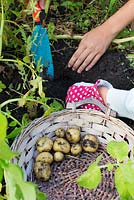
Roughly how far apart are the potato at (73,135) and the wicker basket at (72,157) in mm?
36

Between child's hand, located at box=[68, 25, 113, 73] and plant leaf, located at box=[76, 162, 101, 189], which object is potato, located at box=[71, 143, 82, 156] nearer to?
child's hand, located at box=[68, 25, 113, 73]

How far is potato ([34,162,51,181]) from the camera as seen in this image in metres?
1.63

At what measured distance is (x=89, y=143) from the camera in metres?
1.72

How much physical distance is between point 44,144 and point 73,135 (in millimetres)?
117

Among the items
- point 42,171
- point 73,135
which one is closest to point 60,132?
point 73,135

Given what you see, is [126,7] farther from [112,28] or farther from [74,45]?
[74,45]

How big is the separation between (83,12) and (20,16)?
15.5 inches

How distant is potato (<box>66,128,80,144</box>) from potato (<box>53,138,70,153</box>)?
24 mm

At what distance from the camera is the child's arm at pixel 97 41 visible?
2.04 metres

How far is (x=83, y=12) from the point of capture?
90.5 inches

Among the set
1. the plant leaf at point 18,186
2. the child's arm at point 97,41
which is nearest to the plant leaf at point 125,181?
the plant leaf at point 18,186

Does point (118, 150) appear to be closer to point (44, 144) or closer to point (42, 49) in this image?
point (44, 144)

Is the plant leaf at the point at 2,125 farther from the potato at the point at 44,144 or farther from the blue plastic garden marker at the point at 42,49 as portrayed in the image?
the blue plastic garden marker at the point at 42,49

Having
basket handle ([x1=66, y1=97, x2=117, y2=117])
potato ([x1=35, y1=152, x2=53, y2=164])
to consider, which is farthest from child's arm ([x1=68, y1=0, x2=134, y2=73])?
potato ([x1=35, y1=152, x2=53, y2=164])
